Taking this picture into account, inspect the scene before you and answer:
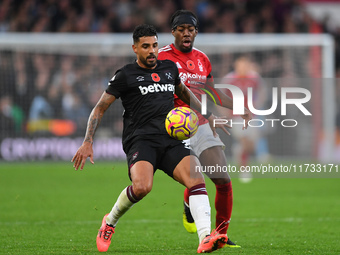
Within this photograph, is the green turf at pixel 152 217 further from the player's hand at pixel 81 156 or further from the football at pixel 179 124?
the football at pixel 179 124

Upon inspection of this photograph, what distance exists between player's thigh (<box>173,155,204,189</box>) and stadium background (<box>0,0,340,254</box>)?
0.67 meters

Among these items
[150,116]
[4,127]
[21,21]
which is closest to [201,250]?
[150,116]

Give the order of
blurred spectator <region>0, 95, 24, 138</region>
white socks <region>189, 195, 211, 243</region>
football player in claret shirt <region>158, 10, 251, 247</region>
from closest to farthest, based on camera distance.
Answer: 1. white socks <region>189, 195, 211, 243</region>
2. football player in claret shirt <region>158, 10, 251, 247</region>
3. blurred spectator <region>0, 95, 24, 138</region>

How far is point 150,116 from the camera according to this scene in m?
6.43

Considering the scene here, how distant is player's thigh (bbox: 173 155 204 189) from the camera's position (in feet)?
20.3

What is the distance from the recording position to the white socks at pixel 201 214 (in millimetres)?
5949

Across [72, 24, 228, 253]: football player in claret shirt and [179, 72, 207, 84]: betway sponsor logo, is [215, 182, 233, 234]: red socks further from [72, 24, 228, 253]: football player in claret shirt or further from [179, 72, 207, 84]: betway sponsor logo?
[179, 72, 207, 84]: betway sponsor logo

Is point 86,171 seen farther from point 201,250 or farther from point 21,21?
point 201,250

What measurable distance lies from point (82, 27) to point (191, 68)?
14452 mm

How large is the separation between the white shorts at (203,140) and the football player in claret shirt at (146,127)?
70 centimetres

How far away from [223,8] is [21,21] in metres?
6.79

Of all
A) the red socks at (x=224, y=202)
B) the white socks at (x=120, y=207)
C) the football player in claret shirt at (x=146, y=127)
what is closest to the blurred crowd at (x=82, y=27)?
the red socks at (x=224, y=202)

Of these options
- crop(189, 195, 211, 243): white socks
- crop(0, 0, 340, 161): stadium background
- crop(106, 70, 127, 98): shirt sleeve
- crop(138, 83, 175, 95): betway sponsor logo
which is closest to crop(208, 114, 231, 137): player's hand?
crop(138, 83, 175, 95): betway sponsor logo

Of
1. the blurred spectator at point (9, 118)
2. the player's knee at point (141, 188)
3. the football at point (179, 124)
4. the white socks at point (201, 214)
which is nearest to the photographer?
the white socks at point (201, 214)
